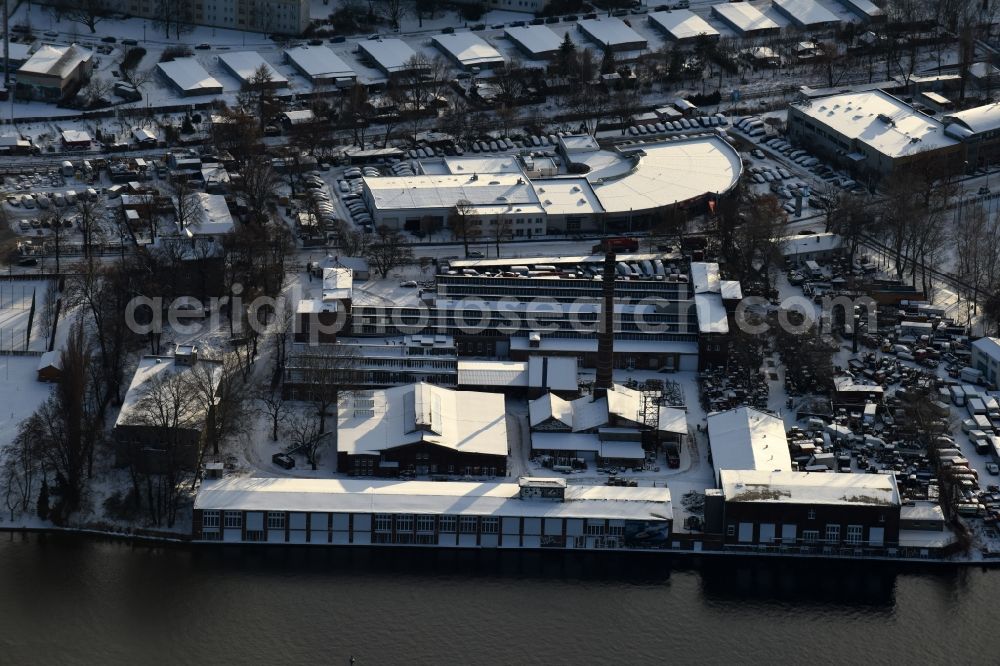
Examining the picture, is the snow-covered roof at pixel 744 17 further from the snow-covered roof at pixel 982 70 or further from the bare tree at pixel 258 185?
the bare tree at pixel 258 185

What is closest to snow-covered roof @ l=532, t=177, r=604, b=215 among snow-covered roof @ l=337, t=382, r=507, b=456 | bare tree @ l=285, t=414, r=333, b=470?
snow-covered roof @ l=337, t=382, r=507, b=456

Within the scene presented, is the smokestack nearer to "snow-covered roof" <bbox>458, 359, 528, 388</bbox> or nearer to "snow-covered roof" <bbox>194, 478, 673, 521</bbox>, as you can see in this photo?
"snow-covered roof" <bbox>458, 359, 528, 388</bbox>

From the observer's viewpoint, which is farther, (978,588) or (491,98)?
(491,98)

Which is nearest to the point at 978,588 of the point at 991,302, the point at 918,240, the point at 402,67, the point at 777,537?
the point at 777,537

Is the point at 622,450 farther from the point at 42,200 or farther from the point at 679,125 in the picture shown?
the point at 679,125

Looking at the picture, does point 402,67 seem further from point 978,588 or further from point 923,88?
point 978,588

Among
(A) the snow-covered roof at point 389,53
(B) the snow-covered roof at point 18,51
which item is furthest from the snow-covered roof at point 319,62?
(B) the snow-covered roof at point 18,51

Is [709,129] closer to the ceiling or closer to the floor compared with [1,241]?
closer to the ceiling
